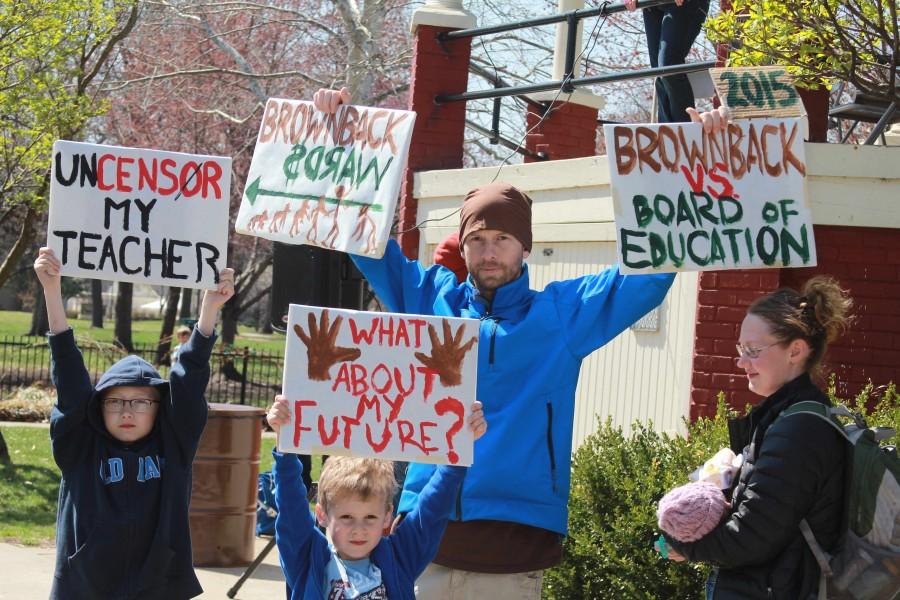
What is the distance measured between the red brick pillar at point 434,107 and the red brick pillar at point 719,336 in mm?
3503

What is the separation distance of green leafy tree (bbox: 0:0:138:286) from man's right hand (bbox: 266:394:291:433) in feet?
27.5

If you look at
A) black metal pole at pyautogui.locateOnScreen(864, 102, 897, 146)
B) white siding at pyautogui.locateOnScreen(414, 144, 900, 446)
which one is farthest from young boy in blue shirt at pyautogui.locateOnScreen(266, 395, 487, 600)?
black metal pole at pyautogui.locateOnScreen(864, 102, 897, 146)

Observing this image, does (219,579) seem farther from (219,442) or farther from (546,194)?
(546,194)

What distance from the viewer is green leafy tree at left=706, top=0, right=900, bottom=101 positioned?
5.26 m

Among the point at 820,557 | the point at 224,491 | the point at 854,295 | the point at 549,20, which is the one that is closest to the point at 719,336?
the point at 854,295

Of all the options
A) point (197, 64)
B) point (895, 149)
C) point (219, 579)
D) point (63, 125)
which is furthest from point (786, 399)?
point (197, 64)

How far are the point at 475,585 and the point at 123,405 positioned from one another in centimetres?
143

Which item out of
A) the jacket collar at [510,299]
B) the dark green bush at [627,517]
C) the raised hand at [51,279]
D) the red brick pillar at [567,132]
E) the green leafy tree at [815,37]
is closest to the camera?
the jacket collar at [510,299]

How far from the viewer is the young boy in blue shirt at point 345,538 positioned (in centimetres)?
328

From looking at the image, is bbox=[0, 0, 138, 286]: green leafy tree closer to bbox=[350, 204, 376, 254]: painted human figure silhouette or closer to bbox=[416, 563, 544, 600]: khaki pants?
bbox=[350, 204, 376, 254]: painted human figure silhouette

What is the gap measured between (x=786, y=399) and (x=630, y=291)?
0.68 metres

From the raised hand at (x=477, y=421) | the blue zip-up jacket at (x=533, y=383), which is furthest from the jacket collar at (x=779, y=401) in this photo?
the raised hand at (x=477, y=421)

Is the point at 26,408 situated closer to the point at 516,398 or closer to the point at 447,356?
the point at 516,398

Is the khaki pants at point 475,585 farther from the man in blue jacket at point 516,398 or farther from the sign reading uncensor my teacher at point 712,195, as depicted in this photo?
the sign reading uncensor my teacher at point 712,195
